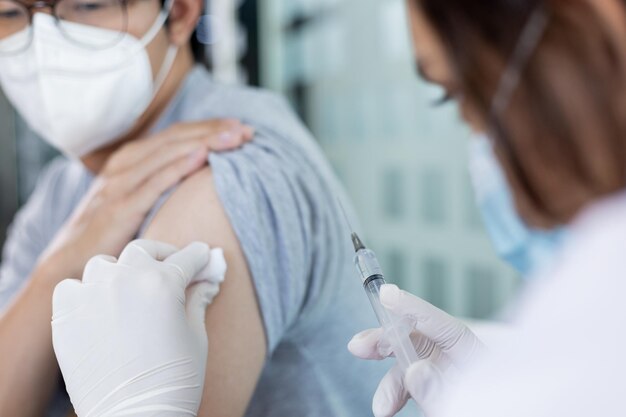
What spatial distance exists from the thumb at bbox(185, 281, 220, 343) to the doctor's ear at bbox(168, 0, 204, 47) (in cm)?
47

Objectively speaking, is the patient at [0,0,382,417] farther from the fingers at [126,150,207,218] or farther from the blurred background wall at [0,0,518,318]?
the blurred background wall at [0,0,518,318]

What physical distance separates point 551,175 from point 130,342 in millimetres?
449

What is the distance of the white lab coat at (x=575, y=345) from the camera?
0.52 m

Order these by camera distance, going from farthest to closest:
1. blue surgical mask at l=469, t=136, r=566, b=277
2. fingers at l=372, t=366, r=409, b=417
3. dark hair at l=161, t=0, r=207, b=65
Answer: dark hair at l=161, t=0, r=207, b=65 < fingers at l=372, t=366, r=409, b=417 < blue surgical mask at l=469, t=136, r=566, b=277

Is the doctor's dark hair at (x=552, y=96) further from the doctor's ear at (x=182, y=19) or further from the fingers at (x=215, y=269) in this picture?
the doctor's ear at (x=182, y=19)

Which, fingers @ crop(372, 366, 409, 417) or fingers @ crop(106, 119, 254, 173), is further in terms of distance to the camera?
fingers @ crop(106, 119, 254, 173)

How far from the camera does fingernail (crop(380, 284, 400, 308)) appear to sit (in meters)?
0.71

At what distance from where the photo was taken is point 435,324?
2.42 feet

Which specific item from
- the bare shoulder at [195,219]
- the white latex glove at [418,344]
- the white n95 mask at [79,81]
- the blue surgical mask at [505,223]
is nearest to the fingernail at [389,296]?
the white latex glove at [418,344]

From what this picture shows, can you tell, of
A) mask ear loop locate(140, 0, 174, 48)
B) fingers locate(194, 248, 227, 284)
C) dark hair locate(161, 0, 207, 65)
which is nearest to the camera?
fingers locate(194, 248, 227, 284)

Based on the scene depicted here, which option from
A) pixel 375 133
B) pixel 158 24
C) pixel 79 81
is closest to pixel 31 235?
pixel 79 81

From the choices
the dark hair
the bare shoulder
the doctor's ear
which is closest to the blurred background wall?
the dark hair

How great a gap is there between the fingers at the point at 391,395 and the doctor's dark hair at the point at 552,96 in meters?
0.23

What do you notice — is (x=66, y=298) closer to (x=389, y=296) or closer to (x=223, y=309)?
(x=223, y=309)
